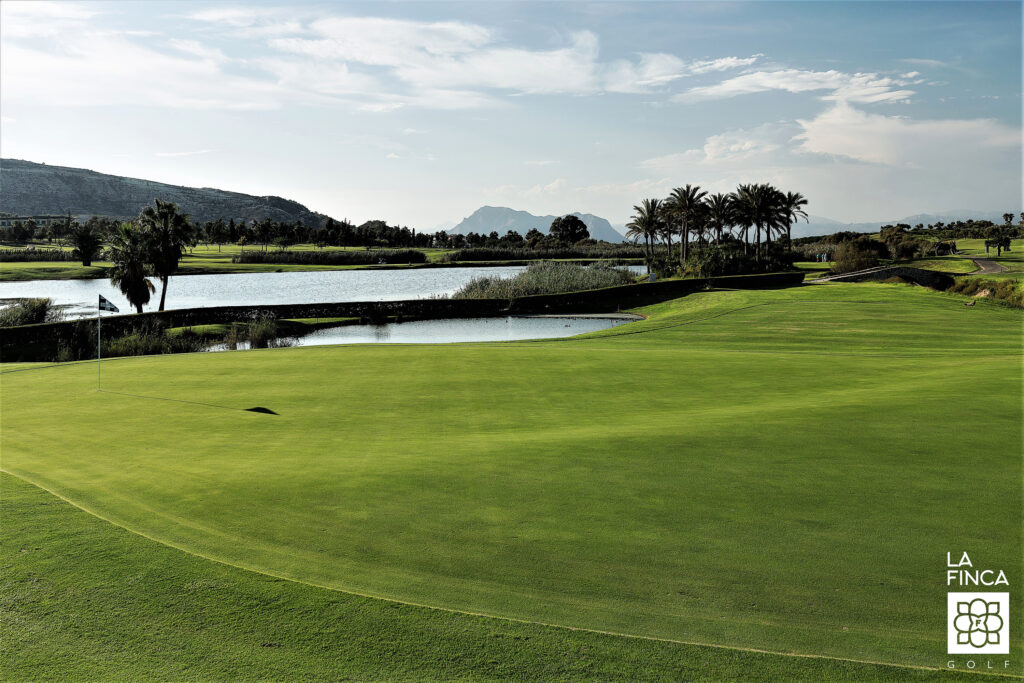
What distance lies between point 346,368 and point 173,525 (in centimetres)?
1137

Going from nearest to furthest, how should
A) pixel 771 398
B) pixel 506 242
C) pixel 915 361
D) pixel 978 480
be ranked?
pixel 978 480
pixel 771 398
pixel 915 361
pixel 506 242

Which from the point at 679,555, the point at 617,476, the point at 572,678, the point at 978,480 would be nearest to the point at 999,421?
the point at 978,480

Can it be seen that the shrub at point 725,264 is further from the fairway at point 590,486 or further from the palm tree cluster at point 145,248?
the fairway at point 590,486

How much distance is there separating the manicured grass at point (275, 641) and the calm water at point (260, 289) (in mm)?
56960

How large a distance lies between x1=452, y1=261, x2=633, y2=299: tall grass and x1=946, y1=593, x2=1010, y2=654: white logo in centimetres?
5358

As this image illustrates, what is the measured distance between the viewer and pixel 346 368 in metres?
18.2

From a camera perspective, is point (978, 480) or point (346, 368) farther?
point (346, 368)

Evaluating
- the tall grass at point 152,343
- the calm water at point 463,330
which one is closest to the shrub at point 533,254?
the calm water at point 463,330

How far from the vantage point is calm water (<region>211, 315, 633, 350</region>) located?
4306cm

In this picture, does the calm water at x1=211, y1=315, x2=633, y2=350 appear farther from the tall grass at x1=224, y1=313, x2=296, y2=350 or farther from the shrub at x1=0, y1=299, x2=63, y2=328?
the shrub at x1=0, y1=299, x2=63, y2=328

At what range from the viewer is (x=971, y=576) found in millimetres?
5492

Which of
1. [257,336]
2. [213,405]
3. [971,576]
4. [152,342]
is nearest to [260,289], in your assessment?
[257,336]

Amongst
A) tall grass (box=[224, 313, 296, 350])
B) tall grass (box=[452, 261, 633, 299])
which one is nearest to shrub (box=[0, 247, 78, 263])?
tall grass (box=[452, 261, 633, 299])

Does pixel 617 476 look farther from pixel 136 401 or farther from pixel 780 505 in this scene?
pixel 136 401
